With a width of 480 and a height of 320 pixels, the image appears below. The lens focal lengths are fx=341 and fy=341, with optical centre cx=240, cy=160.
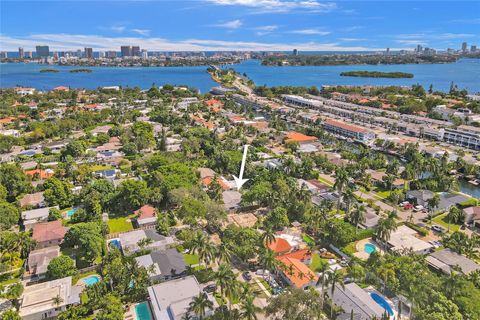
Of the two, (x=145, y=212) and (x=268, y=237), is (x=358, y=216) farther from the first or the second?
(x=145, y=212)

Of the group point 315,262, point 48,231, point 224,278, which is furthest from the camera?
point 48,231

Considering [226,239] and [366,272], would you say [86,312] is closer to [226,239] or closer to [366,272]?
[226,239]

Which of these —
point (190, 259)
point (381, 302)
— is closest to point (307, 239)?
point (381, 302)

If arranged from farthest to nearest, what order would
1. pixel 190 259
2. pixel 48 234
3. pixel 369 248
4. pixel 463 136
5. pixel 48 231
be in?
pixel 463 136 → pixel 369 248 → pixel 48 231 → pixel 48 234 → pixel 190 259

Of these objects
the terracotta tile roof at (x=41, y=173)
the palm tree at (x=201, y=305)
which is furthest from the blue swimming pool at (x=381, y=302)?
the terracotta tile roof at (x=41, y=173)

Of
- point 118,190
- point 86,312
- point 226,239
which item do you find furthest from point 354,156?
point 86,312

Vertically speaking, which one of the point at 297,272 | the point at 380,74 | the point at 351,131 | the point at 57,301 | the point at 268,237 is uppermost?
the point at 380,74

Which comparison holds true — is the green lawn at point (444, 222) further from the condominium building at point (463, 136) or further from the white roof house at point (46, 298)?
the white roof house at point (46, 298)
